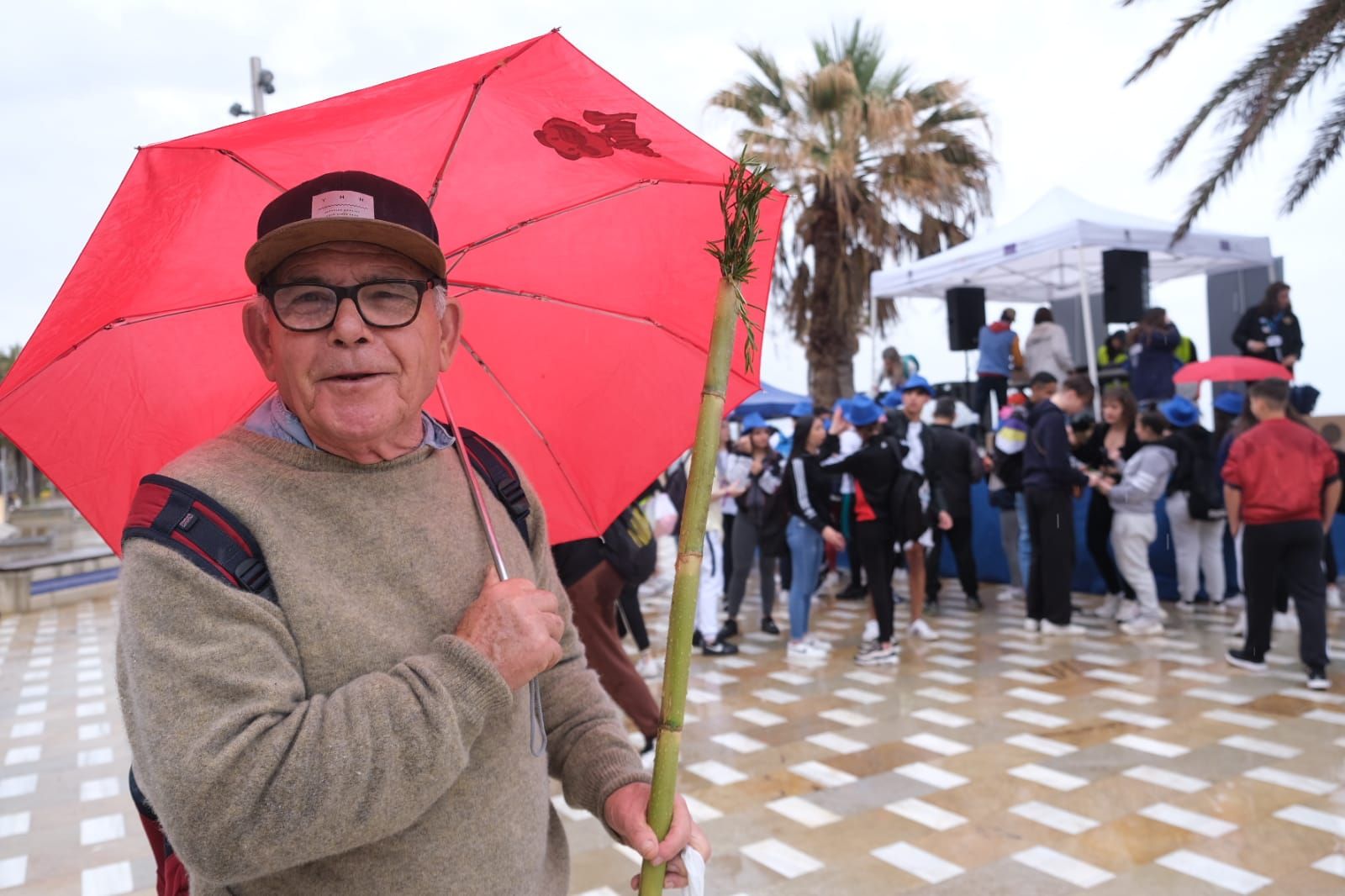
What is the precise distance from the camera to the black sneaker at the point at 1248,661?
6.05 metres

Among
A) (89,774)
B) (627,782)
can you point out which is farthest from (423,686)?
(89,774)

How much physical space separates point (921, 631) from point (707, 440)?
662 centimetres

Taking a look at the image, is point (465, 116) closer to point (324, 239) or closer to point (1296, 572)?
point (324, 239)

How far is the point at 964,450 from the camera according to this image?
8281mm

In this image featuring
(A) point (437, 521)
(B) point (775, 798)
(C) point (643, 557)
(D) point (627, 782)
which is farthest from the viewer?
(C) point (643, 557)

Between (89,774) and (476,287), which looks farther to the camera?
(89,774)

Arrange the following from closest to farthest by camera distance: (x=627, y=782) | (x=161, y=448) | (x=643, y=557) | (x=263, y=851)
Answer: (x=263, y=851)
(x=627, y=782)
(x=161, y=448)
(x=643, y=557)

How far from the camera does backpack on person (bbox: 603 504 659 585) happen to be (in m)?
4.49

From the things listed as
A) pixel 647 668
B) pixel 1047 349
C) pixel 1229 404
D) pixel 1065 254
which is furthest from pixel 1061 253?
pixel 647 668

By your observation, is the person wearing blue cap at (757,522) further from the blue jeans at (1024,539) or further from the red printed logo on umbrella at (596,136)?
the red printed logo on umbrella at (596,136)

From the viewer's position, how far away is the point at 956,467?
829 cm

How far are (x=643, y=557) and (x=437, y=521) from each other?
342cm

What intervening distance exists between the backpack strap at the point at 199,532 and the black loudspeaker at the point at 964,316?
42.6ft

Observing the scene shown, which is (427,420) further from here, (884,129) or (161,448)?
(884,129)
